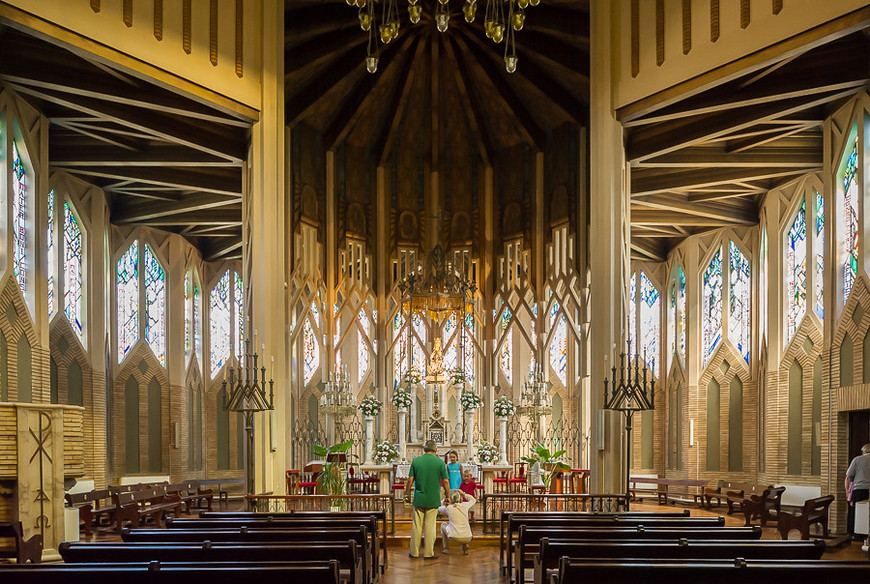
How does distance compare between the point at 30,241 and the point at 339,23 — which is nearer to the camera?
the point at 30,241

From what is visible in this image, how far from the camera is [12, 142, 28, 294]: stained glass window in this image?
15461 mm

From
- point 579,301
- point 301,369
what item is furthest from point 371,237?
point 579,301

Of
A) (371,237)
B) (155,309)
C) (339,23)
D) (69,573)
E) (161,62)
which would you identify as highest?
(339,23)

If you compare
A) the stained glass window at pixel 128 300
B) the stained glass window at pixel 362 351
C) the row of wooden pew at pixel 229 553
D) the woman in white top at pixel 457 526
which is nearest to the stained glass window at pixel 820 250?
the woman in white top at pixel 457 526

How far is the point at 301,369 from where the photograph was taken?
21859 millimetres

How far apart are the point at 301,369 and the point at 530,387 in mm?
5482

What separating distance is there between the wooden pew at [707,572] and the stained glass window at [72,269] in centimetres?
1552

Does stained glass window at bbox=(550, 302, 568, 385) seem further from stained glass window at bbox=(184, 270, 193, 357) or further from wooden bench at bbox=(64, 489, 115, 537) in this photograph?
wooden bench at bbox=(64, 489, 115, 537)

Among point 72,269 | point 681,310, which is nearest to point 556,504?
point 72,269

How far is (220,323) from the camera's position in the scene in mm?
25859

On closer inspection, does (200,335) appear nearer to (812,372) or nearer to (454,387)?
(454,387)

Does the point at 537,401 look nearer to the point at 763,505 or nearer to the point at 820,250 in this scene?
the point at 763,505

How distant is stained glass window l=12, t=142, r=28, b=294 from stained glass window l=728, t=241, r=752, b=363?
15.1m

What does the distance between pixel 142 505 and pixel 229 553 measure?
11.6 meters
